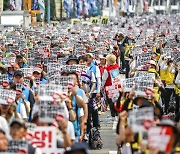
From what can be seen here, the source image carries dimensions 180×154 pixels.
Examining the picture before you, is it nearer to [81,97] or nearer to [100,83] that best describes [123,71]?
[100,83]

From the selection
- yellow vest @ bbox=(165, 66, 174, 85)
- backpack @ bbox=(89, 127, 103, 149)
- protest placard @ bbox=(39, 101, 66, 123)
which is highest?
protest placard @ bbox=(39, 101, 66, 123)

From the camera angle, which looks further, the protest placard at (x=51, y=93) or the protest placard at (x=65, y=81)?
the protest placard at (x=65, y=81)

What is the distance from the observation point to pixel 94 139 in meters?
19.5

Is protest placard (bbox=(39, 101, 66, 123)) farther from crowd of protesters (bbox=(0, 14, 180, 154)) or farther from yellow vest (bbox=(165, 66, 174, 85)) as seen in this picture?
yellow vest (bbox=(165, 66, 174, 85))

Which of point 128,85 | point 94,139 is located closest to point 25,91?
point 128,85

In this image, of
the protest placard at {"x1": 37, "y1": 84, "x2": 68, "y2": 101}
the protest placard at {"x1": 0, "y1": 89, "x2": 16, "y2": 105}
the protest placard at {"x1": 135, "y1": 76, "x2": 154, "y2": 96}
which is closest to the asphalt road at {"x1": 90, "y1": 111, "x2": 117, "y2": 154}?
the protest placard at {"x1": 135, "y1": 76, "x2": 154, "y2": 96}

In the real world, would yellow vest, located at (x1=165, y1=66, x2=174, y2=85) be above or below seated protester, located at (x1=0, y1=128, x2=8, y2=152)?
below

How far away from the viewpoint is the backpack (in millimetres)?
19422

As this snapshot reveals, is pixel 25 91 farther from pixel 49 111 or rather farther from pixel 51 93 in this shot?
pixel 49 111

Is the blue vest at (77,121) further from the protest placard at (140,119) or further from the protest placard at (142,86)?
the protest placard at (140,119)

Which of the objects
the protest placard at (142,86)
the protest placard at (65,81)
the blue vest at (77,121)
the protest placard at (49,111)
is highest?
the protest placard at (49,111)

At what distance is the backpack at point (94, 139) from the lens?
19422 millimetres

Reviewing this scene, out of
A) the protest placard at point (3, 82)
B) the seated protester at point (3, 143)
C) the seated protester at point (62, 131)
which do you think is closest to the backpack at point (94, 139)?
the protest placard at point (3, 82)

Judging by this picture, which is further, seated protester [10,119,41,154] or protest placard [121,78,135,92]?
protest placard [121,78,135,92]
